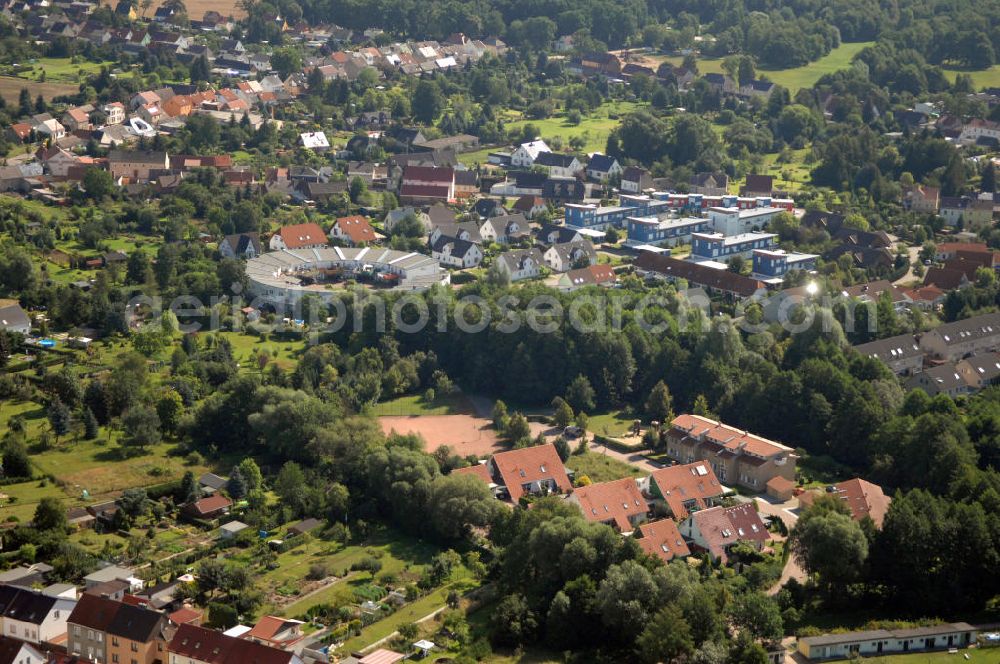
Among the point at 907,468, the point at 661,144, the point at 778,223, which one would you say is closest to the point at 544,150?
the point at 661,144

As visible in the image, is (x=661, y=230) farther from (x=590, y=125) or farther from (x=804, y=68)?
(x=804, y=68)

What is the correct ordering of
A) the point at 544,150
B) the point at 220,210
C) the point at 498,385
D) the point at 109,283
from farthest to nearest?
1. the point at 544,150
2. the point at 220,210
3. the point at 109,283
4. the point at 498,385

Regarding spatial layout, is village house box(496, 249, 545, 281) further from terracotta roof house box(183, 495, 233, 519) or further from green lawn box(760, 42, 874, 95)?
green lawn box(760, 42, 874, 95)

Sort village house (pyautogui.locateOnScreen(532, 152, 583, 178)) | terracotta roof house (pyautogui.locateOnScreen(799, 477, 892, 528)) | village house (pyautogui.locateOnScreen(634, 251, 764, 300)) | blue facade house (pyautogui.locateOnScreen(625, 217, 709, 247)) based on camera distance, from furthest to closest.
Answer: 1. village house (pyautogui.locateOnScreen(532, 152, 583, 178))
2. blue facade house (pyautogui.locateOnScreen(625, 217, 709, 247))
3. village house (pyautogui.locateOnScreen(634, 251, 764, 300))
4. terracotta roof house (pyautogui.locateOnScreen(799, 477, 892, 528))

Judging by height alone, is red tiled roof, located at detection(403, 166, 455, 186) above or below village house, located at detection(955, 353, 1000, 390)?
above

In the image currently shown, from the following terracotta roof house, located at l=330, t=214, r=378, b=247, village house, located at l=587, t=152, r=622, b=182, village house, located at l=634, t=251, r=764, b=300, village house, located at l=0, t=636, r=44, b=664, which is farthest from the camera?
village house, located at l=587, t=152, r=622, b=182

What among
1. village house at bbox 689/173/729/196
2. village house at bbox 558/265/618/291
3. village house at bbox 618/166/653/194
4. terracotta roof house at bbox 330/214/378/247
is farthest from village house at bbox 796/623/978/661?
village house at bbox 618/166/653/194

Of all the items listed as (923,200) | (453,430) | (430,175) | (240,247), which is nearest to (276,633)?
(453,430)

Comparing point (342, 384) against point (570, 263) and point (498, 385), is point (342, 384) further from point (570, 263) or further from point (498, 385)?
point (570, 263)
